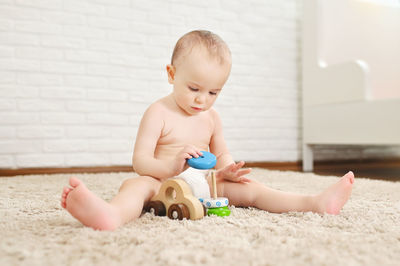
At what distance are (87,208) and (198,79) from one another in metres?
0.38

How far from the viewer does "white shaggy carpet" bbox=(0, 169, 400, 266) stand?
508mm

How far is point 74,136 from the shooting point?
1.83 metres

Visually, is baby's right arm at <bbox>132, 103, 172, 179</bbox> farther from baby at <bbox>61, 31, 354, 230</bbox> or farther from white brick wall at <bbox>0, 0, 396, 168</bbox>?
white brick wall at <bbox>0, 0, 396, 168</bbox>

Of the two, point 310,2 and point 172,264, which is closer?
point 172,264

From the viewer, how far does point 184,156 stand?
78 centimetres

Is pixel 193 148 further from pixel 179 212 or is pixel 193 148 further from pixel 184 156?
pixel 179 212

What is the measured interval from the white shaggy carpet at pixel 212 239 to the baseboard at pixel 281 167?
2.86 feet

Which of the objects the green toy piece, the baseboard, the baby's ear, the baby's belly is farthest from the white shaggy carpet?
the baseboard

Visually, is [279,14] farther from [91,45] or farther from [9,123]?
[9,123]

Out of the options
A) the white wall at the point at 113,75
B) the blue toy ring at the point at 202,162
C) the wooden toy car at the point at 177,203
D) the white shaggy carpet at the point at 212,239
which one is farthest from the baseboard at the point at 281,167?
the blue toy ring at the point at 202,162

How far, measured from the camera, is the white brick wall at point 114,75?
5.71 ft

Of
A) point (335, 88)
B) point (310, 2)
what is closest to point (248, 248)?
point (335, 88)

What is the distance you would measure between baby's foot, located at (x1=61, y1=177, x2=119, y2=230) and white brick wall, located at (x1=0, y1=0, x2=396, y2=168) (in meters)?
1.23

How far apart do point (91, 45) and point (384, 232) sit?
1589mm
